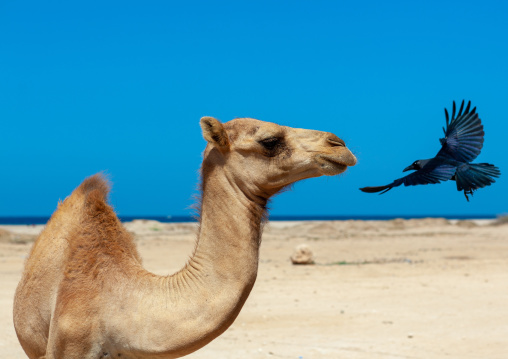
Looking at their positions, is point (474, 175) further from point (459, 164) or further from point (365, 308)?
point (365, 308)

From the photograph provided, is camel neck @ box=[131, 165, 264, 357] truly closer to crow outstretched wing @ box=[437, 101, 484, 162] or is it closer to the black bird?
the black bird

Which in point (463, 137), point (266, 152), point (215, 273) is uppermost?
point (463, 137)

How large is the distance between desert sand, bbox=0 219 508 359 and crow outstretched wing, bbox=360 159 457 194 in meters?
1.48

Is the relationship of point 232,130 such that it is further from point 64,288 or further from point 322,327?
point 322,327

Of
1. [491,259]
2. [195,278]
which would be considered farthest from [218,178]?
[491,259]

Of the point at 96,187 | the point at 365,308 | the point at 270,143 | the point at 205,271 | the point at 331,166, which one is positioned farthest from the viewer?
the point at 365,308

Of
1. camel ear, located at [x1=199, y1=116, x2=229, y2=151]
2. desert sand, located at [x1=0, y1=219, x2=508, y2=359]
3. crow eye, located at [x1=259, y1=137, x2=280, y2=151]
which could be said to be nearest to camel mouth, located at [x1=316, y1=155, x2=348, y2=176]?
crow eye, located at [x1=259, y1=137, x2=280, y2=151]

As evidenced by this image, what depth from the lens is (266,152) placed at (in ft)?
13.5

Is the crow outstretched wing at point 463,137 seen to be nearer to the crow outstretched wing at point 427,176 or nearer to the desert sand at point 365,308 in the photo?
the crow outstretched wing at point 427,176

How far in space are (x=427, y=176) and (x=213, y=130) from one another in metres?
1.32

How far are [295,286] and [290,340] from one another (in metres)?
4.77

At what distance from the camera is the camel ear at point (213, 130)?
4.10 m

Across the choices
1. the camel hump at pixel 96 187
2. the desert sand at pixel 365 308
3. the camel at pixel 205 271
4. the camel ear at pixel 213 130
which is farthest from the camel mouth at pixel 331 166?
the camel hump at pixel 96 187

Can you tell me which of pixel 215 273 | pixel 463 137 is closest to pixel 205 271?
pixel 215 273
